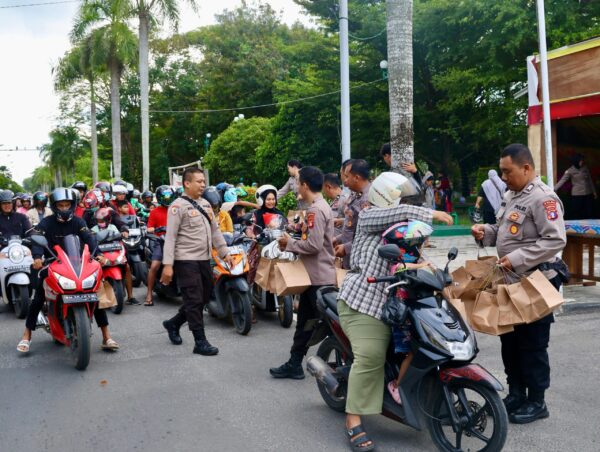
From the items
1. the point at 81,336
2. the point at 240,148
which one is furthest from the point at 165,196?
the point at 240,148

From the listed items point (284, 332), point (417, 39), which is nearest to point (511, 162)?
point (284, 332)

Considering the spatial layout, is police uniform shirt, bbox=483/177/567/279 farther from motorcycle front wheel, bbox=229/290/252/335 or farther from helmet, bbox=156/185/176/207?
helmet, bbox=156/185/176/207

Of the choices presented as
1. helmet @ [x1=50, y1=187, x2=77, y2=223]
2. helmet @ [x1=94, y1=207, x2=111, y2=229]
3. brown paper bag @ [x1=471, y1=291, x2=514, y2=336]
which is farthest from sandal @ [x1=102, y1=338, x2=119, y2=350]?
brown paper bag @ [x1=471, y1=291, x2=514, y2=336]

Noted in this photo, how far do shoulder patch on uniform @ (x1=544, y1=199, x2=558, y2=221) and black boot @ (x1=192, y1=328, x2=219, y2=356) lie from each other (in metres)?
3.66

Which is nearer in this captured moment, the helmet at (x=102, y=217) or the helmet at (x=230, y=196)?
the helmet at (x=102, y=217)

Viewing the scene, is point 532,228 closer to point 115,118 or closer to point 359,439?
point 359,439

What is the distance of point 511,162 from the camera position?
4680mm

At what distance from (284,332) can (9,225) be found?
14.7 feet

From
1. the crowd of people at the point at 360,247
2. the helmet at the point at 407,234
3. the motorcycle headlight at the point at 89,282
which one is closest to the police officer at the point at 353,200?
the crowd of people at the point at 360,247

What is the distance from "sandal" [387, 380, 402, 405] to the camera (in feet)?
13.6

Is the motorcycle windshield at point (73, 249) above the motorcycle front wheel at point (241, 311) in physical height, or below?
above

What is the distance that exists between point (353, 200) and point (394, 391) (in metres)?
2.54

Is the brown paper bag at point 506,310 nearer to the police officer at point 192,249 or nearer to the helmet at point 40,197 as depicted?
the police officer at point 192,249

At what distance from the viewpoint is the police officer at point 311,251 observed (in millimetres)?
5660
